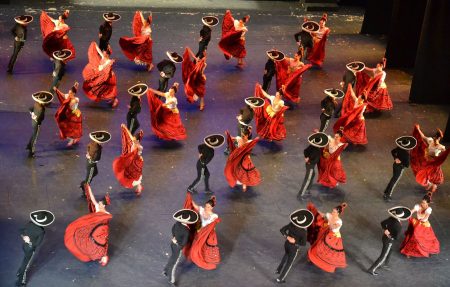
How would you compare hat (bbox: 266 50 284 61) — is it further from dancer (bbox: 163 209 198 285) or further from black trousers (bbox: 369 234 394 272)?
dancer (bbox: 163 209 198 285)

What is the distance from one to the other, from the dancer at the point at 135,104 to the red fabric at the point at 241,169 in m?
1.62

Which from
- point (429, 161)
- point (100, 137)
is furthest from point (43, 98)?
point (429, 161)

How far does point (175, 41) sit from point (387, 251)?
7346mm

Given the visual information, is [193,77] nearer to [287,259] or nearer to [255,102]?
[255,102]

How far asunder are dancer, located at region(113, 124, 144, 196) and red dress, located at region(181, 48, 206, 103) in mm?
2378

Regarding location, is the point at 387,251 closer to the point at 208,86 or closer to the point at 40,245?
the point at 40,245

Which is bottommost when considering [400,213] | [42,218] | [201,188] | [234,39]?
[201,188]

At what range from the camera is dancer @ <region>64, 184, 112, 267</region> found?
334 inches

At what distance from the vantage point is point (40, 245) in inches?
352

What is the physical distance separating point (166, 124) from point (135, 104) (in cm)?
60

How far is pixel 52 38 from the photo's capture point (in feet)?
41.9

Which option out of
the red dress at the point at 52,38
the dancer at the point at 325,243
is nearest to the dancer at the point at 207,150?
the dancer at the point at 325,243

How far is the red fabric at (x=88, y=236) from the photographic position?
8.49 m

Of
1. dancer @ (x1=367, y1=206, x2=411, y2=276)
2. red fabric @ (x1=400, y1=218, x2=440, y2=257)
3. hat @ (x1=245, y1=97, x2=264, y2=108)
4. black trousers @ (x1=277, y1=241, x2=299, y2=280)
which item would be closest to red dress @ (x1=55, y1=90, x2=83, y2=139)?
hat @ (x1=245, y1=97, x2=264, y2=108)
